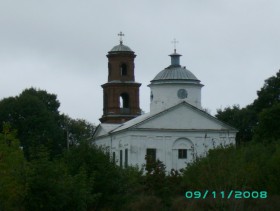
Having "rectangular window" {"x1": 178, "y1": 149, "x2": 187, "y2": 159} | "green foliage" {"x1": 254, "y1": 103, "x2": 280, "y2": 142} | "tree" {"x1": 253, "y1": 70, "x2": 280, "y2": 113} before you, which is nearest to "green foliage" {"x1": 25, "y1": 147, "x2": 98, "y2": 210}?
"green foliage" {"x1": 254, "y1": 103, "x2": 280, "y2": 142}

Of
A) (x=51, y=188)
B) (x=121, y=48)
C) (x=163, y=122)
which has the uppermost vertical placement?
(x=121, y=48)

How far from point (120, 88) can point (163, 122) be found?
1124 cm

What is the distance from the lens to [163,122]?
79500 mm

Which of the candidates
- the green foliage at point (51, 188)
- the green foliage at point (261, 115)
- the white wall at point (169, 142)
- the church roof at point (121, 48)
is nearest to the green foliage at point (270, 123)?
the green foliage at point (261, 115)

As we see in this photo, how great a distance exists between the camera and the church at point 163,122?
78.8m

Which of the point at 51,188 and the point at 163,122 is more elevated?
the point at 163,122

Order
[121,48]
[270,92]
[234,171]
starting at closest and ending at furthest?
[234,171], [270,92], [121,48]

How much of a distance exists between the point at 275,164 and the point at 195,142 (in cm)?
4089

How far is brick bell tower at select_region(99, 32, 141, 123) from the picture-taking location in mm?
89688

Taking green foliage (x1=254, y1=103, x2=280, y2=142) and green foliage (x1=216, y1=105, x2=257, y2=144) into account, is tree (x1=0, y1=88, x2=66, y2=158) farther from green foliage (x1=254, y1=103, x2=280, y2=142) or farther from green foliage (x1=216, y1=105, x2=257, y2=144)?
green foliage (x1=254, y1=103, x2=280, y2=142)

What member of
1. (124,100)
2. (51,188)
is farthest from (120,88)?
(51,188)

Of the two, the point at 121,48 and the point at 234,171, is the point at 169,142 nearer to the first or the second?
the point at 121,48

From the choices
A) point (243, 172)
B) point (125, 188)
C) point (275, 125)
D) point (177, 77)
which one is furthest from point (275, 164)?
point (177, 77)

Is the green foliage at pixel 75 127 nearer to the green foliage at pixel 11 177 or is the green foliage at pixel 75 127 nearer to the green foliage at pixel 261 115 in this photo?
the green foliage at pixel 261 115
